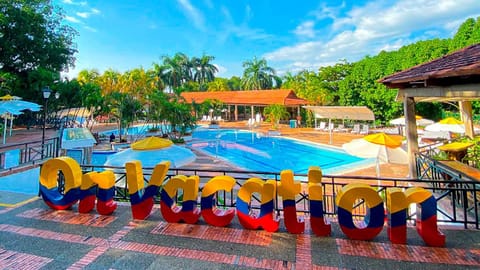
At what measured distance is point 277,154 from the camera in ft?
56.0

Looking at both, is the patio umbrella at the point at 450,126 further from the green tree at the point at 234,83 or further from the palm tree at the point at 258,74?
the green tree at the point at 234,83

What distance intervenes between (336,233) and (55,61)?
97.9 feet

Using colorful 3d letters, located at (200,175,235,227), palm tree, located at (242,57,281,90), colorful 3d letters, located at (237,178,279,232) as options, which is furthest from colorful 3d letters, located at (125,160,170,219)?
palm tree, located at (242,57,281,90)

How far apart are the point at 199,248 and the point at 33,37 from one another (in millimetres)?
27387

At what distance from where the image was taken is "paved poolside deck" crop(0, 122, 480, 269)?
3748mm

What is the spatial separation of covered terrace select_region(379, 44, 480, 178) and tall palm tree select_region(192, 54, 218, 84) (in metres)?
43.2

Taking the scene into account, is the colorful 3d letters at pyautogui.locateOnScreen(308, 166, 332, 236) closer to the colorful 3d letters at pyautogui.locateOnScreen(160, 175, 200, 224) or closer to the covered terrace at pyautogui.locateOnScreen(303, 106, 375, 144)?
the colorful 3d letters at pyautogui.locateOnScreen(160, 175, 200, 224)

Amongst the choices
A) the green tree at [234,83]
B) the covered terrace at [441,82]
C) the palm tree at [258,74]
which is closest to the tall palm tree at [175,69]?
the green tree at [234,83]

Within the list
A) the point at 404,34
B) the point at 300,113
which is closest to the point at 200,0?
the point at 300,113

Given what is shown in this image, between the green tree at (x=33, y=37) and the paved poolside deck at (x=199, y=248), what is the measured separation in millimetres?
21711

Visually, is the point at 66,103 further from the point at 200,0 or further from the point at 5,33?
the point at 200,0

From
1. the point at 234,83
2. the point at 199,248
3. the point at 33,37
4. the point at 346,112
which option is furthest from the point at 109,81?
the point at 199,248

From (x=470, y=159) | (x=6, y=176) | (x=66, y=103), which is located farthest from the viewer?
(x=66, y=103)

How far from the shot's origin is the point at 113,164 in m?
6.43
